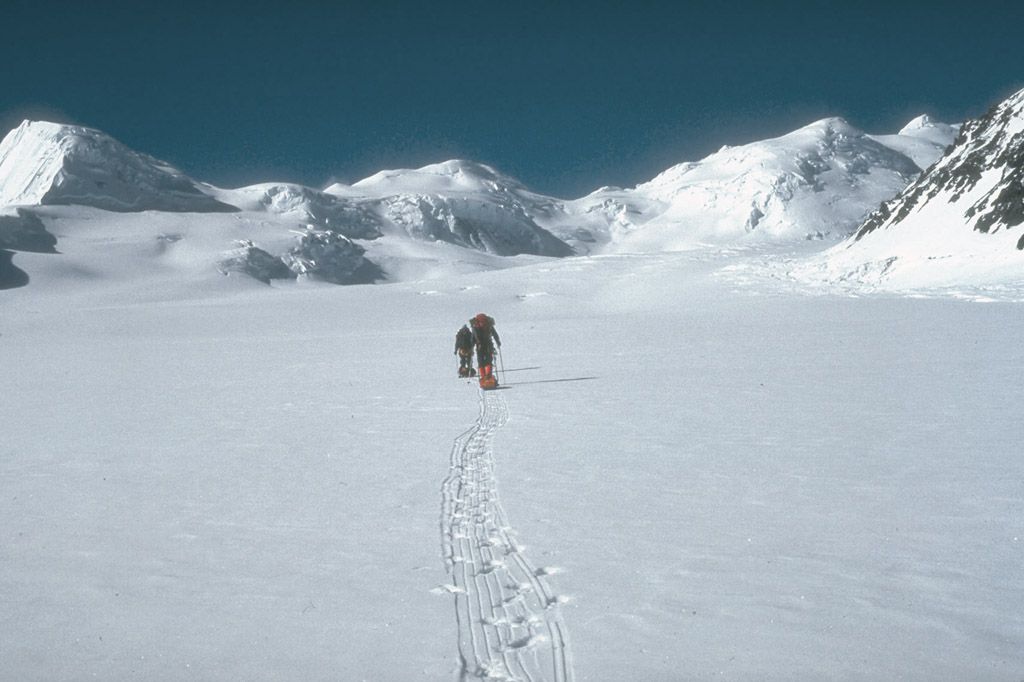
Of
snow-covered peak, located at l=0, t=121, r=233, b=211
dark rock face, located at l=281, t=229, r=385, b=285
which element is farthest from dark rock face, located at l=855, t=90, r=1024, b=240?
snow-covered peak, located at l=0, t=121, r=233, b=211

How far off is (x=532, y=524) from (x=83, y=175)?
5776 inches

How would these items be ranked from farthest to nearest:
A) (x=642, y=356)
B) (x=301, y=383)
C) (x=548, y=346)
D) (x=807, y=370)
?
(x=548, y=346), (x=642, y=356), (x=301, y=383), (x=807, y=370)

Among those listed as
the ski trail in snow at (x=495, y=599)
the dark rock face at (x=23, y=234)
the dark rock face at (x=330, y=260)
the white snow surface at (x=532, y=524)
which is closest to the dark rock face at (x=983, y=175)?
the white snow surface at (x=532, y=524)

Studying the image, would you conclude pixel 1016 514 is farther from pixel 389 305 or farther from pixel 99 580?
pixel 389 305

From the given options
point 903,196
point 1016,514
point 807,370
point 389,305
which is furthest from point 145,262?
point 1016,514

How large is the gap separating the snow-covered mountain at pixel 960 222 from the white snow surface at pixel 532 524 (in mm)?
21174

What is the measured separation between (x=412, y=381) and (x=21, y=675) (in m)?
11.6

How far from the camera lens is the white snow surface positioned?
4.11 m

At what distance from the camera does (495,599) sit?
15.3 ft

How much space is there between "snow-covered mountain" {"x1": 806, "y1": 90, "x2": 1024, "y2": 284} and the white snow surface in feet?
69.5

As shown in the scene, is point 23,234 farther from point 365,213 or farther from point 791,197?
point 791,197

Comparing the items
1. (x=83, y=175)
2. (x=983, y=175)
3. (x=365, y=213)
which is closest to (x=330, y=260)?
(x=365, y=213)

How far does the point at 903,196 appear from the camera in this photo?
53062 millimetres

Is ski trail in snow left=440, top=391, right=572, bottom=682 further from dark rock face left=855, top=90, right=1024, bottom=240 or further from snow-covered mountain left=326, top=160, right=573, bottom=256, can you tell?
snow-covered mountain left=326, top=160, right=573, bottom=256
